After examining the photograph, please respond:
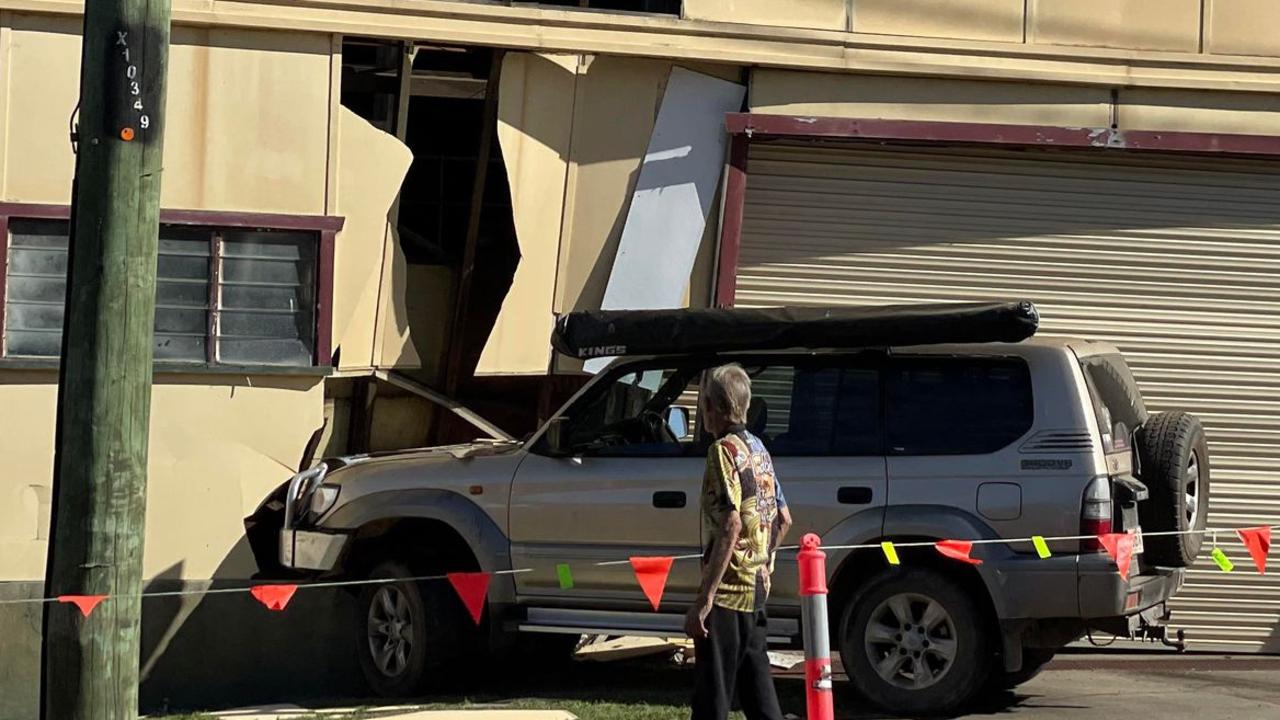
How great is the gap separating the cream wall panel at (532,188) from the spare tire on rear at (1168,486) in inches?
186

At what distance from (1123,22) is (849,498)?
531cm

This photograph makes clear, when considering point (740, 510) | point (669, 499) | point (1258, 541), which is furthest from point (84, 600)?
point (1258, 541)

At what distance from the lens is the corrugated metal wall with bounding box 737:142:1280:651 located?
12422 mm

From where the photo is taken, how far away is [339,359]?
12.2 meters

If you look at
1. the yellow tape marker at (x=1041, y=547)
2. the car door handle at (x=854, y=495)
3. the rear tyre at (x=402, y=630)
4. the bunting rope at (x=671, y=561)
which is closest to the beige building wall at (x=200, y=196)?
the rear tyre at (x=402, y=630)

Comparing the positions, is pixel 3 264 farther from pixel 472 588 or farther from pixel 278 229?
pixel 472 588

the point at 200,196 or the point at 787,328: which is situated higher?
the point at 200,196

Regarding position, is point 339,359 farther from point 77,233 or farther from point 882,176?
point 77,233

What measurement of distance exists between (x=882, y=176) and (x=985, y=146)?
2.59 ft

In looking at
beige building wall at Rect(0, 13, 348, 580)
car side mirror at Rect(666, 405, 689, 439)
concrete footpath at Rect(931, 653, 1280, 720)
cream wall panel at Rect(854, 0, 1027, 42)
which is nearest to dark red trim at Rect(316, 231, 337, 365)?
beige building wall at Rect(0, 13, 348, 580)

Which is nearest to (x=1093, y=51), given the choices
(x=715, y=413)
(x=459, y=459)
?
(x=459, y=459)

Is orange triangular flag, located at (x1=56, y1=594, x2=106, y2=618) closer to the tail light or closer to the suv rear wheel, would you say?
the suv rear wheel

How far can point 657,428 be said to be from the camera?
9656mm

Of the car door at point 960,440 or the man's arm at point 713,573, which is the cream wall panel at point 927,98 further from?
the man's arm at point 713,573
